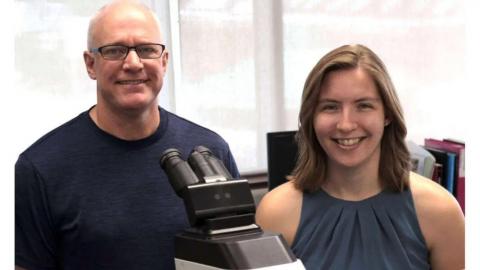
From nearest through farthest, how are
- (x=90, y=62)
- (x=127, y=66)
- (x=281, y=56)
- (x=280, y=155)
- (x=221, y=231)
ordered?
(x=221, y=231) → (x=127, y=66) → (x=90, y=62) → (x=280, y=155) → (x=281, y=56)

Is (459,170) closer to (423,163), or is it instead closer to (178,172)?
(423,163)

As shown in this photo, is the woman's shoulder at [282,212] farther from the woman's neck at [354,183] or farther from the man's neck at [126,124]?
the man's neck at [126,124]

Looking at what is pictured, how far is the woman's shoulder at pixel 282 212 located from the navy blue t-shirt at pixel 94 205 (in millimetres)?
186

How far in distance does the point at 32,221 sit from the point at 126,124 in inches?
11.5

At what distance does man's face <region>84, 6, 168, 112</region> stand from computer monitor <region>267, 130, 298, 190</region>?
4.66 feet

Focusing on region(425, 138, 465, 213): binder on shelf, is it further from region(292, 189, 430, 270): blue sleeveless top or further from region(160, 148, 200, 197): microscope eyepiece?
region(160, 148, 200, 197): microscope eyepiece

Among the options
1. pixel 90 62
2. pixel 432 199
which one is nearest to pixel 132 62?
pixel 90 62

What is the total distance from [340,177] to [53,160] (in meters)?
0.64

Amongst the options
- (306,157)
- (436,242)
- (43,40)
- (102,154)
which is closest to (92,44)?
(102,154)

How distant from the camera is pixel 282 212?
1.37m

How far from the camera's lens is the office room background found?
10.2ft

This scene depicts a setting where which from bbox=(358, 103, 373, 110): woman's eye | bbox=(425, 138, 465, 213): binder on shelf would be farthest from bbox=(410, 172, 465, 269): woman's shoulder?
bbox=(425, 138, 465, 213): binder on shelf

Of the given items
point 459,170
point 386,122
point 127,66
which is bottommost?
point 459,170

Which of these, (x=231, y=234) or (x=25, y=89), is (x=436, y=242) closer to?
(x=231, y=234)
